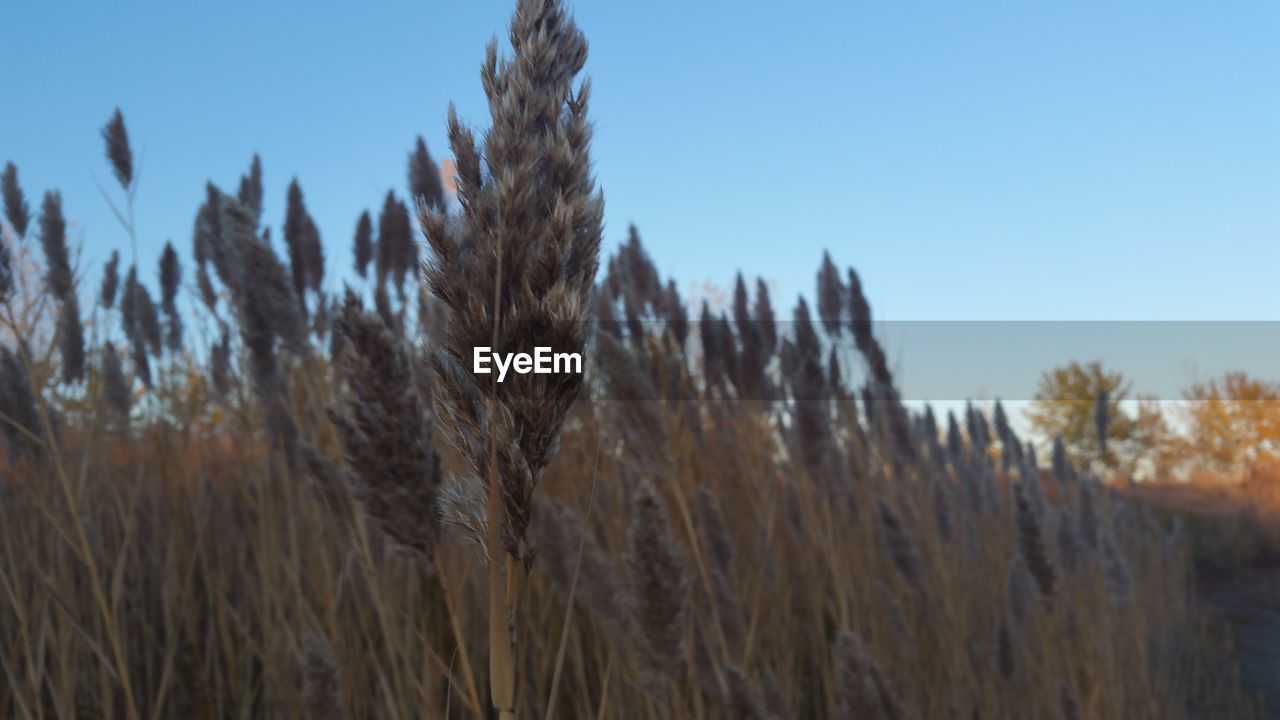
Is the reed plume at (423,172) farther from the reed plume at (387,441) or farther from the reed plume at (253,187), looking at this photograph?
the reed plume at (387,441)

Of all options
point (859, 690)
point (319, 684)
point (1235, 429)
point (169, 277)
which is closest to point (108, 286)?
point (169, 277)

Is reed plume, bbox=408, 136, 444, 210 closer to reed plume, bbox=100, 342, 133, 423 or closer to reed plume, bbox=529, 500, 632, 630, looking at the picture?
reed plume, bbox=100, 342, 133, 423

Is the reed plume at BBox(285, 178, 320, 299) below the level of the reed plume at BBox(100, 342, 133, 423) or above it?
above

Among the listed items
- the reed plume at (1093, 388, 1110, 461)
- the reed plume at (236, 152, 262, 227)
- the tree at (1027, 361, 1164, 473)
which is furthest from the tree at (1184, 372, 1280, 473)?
the reed plume at (236, 152, 262, 227)

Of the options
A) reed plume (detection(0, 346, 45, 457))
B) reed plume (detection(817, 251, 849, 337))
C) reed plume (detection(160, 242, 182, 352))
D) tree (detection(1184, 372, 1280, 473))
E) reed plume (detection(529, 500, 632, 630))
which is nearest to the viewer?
reed plume (detection(529, 500, 632, 630))

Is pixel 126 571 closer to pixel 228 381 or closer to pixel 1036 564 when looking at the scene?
pixel 228 381

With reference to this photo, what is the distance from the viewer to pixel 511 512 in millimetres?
695

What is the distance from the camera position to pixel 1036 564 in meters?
2.08

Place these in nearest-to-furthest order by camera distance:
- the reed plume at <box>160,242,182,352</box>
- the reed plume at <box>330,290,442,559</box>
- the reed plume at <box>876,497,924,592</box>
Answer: the reed plume at <box>330,290,442,559</box> → the reed plume at <box>876,497,924,592</box> → the reed plume at <box>160,242,182,352</box>

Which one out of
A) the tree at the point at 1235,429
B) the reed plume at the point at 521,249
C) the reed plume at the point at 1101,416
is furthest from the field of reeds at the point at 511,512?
the tree at the point at 1235,429

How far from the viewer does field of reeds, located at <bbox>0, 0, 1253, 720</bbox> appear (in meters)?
0.70

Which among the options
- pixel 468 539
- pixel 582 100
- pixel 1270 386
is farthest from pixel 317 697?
pixel 1270 386

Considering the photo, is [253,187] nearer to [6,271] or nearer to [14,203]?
[14,203]

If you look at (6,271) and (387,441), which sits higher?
(6,271)
